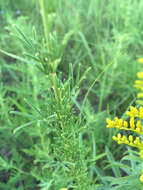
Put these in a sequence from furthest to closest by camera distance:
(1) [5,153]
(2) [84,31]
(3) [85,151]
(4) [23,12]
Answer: (4) [23,12], (2) [84,31], (1) [5,153], (3) [85,151]

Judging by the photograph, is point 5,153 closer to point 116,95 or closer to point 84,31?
point 116,95

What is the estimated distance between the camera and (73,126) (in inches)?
32.4

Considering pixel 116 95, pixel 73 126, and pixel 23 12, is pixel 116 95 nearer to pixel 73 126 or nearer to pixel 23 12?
pixel 73 126

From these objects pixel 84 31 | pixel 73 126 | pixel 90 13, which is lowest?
pixel 73 126

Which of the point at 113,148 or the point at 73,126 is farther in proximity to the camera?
the point at 113,148

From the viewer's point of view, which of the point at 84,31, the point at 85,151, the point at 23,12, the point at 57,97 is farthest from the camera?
the point at 23,12

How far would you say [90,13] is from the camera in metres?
2.09

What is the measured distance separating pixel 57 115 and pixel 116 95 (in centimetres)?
105

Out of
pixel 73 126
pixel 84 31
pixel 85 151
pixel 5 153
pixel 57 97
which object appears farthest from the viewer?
pixel 84 31

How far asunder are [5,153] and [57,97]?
3.14ft

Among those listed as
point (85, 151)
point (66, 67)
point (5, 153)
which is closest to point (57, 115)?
point (85, 151)

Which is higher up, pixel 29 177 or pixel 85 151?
pixel 85 151

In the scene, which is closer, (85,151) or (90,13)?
(85,151)

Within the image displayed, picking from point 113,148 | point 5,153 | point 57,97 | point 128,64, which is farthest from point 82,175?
point 128,64
